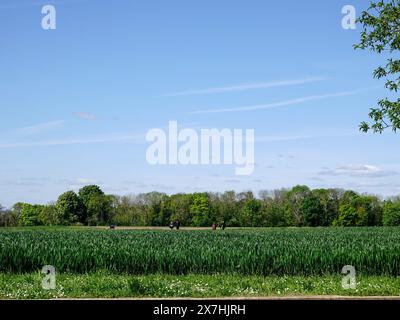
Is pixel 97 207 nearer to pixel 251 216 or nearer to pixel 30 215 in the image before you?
pixel 30 215

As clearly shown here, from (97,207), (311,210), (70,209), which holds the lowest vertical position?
(311,210)

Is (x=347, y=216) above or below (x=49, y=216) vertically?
below

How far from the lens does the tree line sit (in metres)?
97.6

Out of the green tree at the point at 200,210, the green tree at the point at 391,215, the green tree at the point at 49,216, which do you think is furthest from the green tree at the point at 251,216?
the green tree at the point at 49,216

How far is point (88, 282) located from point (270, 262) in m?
7.07

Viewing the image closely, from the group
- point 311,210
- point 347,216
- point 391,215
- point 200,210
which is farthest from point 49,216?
point 391,215

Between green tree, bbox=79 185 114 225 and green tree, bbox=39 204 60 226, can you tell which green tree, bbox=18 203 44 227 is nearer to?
green tree, bbox=39 204 60 226

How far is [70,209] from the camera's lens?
108125mm

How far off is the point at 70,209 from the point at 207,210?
26.1 meters
